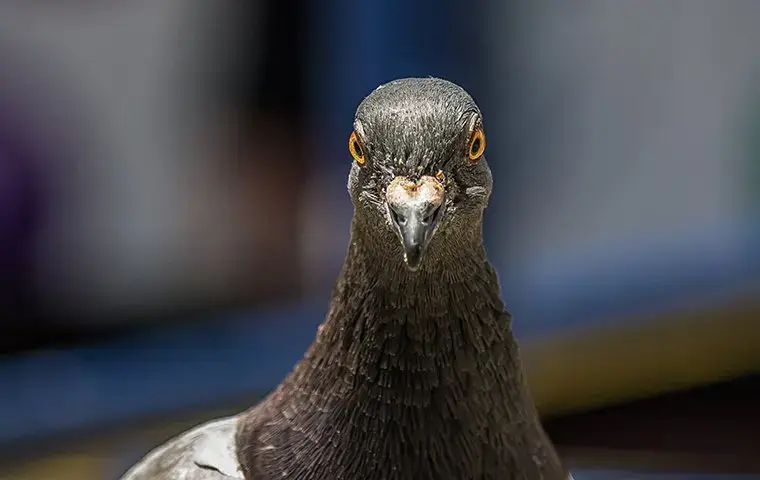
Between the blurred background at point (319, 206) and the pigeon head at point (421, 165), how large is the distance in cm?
238

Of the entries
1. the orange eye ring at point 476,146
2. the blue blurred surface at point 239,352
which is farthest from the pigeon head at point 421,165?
the blue blurred surface at point 239,352

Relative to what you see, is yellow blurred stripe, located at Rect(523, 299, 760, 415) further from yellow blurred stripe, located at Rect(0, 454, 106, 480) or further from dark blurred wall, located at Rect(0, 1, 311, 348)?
yellow blurred stripe, located at Rect(0, 454, 106, 480)

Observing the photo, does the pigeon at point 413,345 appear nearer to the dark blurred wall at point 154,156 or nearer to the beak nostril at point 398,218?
the beak nostril at point 398,218

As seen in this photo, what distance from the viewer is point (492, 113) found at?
4602 millimetres

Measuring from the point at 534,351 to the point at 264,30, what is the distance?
2.05 metres

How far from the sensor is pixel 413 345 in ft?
6.68

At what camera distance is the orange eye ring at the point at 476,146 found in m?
1.95

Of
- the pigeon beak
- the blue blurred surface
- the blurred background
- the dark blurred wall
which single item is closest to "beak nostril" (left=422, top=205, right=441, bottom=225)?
the pigeon beak

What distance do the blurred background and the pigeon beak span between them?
2.53m

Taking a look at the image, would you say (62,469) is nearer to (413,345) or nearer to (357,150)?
(413,345)

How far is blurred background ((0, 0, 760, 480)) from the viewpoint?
4.50 meters

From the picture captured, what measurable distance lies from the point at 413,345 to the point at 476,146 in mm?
433

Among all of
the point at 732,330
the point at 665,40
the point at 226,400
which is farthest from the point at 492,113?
the point at 226,400

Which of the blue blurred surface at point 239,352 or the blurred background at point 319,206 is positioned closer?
the blurred background at point 319,206
